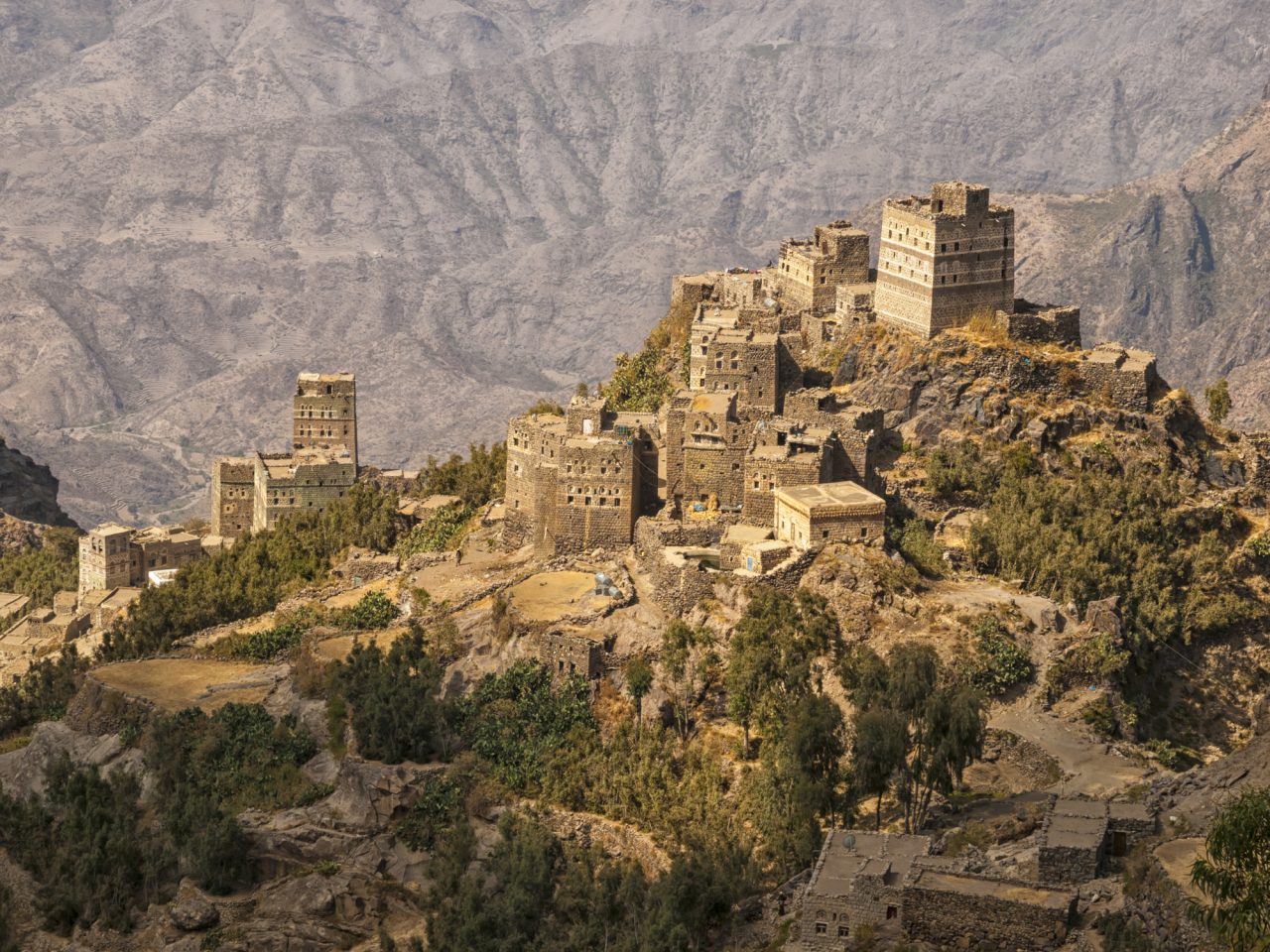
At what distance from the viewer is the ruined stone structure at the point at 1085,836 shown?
237 ft

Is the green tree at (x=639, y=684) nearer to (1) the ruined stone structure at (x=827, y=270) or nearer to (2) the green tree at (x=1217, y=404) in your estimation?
(1) the ruined stone structure at (x=827, y=270)

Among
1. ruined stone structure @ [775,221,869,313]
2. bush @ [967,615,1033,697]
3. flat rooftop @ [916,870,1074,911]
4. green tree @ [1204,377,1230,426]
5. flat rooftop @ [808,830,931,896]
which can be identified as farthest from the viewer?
green tree @ [1204,377,1230,426]

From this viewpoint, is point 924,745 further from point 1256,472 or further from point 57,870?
point 1256,472

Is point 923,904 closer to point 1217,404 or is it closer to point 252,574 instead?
point 252,574

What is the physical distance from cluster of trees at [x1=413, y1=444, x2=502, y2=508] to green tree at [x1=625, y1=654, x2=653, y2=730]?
1172 inches

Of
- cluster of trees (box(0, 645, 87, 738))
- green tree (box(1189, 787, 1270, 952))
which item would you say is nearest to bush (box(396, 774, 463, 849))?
cluster of trees (box(0, 645, 87, 738))

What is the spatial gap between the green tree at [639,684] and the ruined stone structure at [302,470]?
48613 millimetres

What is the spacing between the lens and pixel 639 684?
10350 centimetres

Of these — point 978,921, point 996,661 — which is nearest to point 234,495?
point 996,661

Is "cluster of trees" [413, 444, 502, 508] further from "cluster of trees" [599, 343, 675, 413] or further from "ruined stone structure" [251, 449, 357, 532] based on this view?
"cluster of trees" [599, 343, 675, 413]

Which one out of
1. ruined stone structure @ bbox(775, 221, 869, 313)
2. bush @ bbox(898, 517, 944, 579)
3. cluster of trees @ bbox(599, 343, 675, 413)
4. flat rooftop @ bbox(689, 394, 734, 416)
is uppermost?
ruined stone structure @ bbox(775, 221, 869, 313)

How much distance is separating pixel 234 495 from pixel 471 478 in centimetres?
2756

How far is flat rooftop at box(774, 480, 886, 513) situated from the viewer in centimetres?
10769

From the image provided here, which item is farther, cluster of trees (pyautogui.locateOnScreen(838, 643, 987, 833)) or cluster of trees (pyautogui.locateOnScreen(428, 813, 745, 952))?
cluster of trees (pyautogui.locateOnScreen(838, 643, 987, 833))
